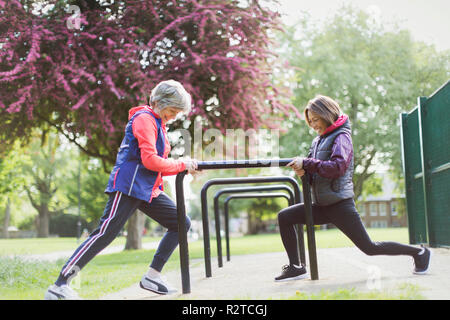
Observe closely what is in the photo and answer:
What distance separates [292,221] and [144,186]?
1171mm

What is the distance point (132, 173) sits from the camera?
301 cm

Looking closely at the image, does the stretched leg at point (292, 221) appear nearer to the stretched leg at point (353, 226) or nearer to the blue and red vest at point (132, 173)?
the stretched leg at point (353, 226)

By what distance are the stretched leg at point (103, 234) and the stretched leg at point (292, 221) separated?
114 cm

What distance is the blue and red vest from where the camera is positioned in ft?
9.78

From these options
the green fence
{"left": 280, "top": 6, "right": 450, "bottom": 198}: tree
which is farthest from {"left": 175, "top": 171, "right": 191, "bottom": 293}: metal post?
{"left": 280, "top": 6, "right": 450, "bottom": 198}: tree

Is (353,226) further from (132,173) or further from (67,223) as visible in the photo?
(67,223)

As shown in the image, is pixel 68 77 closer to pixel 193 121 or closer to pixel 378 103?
pixel 193 121

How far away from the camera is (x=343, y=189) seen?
3.34 m

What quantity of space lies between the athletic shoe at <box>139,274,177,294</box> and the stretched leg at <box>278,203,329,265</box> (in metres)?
0.94

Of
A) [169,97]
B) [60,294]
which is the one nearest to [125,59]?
[169,97]

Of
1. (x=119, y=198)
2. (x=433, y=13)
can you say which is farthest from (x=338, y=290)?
(x=433, y=13)

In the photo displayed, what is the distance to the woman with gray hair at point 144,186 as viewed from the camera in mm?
2861

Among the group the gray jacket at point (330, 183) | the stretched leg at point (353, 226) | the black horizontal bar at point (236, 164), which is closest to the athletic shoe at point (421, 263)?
the stretched leg at point (353, 226)

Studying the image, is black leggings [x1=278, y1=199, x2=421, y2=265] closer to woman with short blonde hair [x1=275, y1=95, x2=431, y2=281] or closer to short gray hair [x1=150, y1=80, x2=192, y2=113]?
woman with short blonde hair [x1=275, y1=95, x2=431, y2=281]
